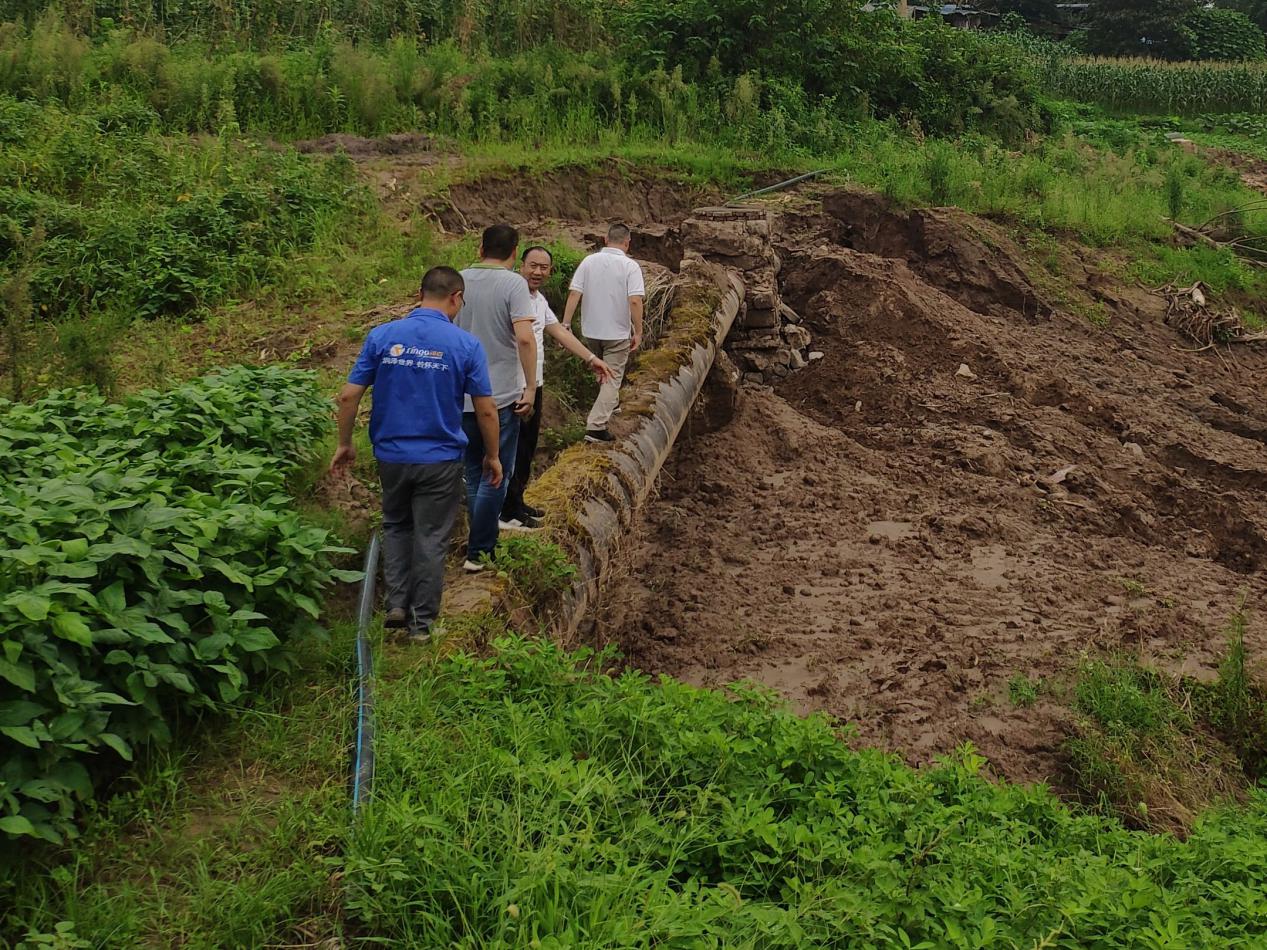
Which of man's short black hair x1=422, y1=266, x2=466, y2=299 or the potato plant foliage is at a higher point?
man's short black hair x1=422, y1=266, x2=466, y2=299

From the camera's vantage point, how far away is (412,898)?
124 inches

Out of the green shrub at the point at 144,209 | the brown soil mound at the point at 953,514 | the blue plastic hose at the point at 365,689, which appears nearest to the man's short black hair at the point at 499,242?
the blue plastic hose at the point at 365,689

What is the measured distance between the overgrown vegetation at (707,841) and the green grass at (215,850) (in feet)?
0.68

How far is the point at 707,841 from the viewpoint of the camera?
3623mm

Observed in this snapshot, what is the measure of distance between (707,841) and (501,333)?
3.10m

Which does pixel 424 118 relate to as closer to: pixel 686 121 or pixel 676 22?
pixel 686 121

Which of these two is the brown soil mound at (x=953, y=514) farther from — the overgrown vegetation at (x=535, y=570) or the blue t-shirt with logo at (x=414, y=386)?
the blue t-shirt with logo at (x=414, y=386)

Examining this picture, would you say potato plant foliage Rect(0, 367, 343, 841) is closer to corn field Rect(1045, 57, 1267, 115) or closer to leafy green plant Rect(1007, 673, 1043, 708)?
leafy green plant Rect(1007, 673, 1043, 708)

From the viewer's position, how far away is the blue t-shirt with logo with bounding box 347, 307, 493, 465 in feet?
15.7

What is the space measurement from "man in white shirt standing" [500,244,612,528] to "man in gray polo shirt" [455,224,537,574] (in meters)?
0.12

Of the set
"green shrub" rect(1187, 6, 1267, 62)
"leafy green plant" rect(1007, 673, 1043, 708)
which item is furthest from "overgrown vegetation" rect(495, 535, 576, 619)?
"green shrub" rect(1187, 6, 1267, 62)

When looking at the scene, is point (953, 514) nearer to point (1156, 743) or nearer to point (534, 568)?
point (1156, 743)

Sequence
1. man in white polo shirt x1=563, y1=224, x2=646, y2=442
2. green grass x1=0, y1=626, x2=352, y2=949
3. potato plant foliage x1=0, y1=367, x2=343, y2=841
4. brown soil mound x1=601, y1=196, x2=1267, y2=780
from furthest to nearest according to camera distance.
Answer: man in white polo shirt x1=563, y1=224, x2=646, y2=442
brown soil mound x1=601, y1=196, x2=1267, y2=780
potato plant foliage x1=0, y1=367, x2=343, y2=841
green grass x1=0, y1=626, x2=352, y2=949

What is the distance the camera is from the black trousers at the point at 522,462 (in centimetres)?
591
